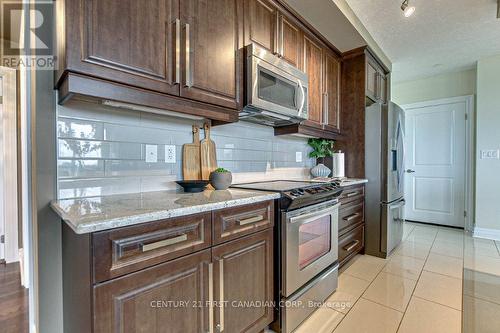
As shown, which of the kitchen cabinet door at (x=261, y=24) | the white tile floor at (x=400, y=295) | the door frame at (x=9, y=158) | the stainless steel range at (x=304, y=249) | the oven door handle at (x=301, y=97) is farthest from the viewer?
the door frame at (x=9, y=158)

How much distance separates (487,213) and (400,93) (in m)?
2.38

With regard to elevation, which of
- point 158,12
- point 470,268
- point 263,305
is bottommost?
point 470,268

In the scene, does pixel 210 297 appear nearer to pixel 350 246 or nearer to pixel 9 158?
pixel 350 246

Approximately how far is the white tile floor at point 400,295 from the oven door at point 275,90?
1542mm

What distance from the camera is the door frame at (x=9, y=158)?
8.66 ft

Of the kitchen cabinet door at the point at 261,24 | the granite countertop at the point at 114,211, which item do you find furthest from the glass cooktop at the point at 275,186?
the kitchen cabinet door at the point at 261,24

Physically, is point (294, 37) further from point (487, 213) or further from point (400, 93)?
point (487, 213)

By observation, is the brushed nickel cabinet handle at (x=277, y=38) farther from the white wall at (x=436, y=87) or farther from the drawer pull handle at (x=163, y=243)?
the white wall at (x=436, y=87)

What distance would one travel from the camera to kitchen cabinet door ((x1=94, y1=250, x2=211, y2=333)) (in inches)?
33.7

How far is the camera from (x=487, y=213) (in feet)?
11.6

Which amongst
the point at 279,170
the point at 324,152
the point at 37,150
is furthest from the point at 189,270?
the point at 324,152

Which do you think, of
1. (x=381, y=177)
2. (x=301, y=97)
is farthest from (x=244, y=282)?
(x=381, y=177)

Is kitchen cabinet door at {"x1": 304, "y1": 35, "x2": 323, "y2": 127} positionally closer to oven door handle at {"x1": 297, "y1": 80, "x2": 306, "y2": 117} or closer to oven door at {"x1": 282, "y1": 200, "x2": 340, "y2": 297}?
oven door handle at {"x1": 297, "y1": 80, "x2": 306, "y2": 117}

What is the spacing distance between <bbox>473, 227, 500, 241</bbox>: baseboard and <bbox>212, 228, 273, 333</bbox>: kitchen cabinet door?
3804mm
